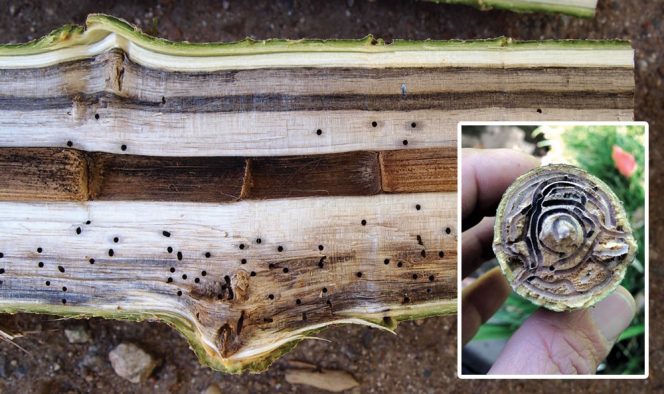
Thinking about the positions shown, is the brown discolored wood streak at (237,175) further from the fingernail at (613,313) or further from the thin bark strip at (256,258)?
the fingernail at (613,313)

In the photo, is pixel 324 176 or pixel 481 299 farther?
pixel 481 299

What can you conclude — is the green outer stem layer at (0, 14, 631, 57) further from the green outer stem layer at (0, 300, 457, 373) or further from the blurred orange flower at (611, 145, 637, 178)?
the green outer stem layer at (0, 300, 457, 373)

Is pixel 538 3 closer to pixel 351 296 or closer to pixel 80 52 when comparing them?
pixel 351 296

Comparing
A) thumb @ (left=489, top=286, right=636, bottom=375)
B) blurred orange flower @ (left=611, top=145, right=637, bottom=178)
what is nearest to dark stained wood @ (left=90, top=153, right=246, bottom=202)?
thumb @ (left=489, top=286, right=636, bottom=375)

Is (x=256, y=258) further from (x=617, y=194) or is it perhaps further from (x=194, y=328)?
(x=617, y=194)

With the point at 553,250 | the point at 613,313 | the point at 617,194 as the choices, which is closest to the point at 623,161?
the point at 617,194

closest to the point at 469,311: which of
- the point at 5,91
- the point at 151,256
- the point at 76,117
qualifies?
the point at 151,256
